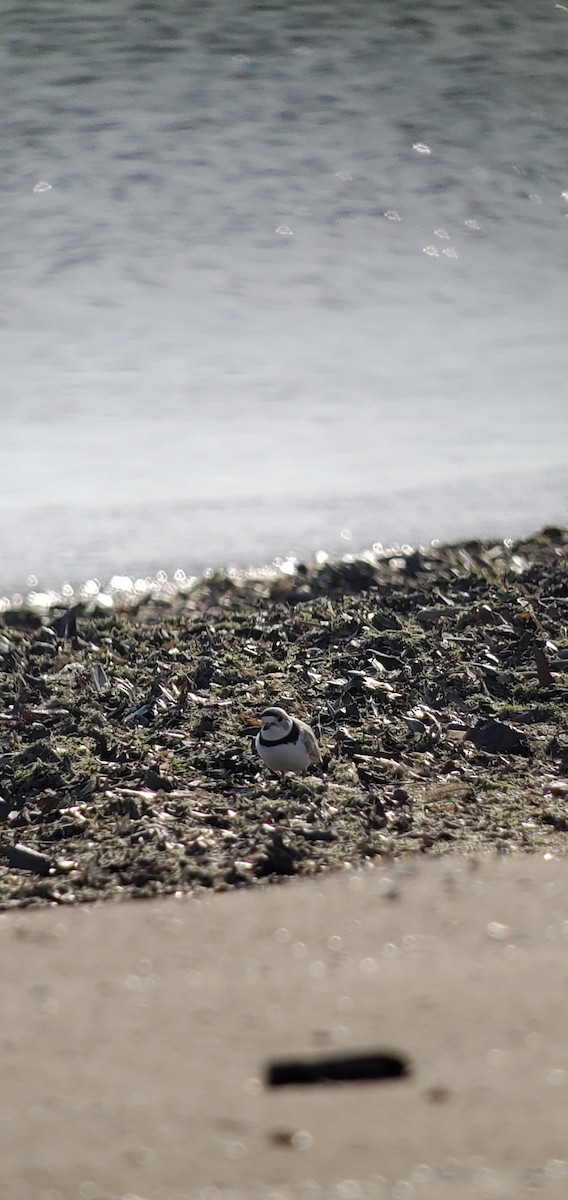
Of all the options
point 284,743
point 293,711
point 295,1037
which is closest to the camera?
point 295,1037

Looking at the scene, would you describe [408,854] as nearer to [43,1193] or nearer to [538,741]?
[538,741]

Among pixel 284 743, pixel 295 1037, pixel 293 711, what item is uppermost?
pixel 295 1037

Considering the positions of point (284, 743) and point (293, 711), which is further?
point (293, 711)

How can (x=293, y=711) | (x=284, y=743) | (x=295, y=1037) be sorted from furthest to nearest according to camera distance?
(x=293, y=711) < (x=284, y=743) < (x=295, y=1037)

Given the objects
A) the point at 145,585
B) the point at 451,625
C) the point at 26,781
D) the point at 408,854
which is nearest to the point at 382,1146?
the point at 408,854

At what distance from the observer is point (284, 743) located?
365cm

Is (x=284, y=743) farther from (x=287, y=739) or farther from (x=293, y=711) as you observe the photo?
(x=293, y=711)

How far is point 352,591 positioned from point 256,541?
50.7 inches

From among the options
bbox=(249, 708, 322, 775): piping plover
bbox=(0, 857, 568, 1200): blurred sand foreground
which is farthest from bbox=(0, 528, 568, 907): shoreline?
bbox=(0, 857, 568, 1200): blurred sand foreground

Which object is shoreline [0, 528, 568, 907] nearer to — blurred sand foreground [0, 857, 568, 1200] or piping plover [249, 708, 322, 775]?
piping plover [249, 708, 322, 775]

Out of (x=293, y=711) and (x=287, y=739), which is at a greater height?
(x=287, y=739)

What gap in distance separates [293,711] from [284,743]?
549 millimetres

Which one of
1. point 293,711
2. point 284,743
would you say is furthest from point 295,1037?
point 293,711

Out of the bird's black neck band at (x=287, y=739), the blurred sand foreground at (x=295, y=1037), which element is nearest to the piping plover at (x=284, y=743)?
the bird's black neck band at (x=287, y=739)
